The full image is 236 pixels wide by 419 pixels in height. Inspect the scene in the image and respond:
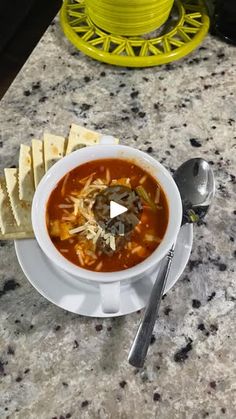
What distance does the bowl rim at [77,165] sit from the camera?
803 mm

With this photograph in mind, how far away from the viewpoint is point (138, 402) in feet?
2.68

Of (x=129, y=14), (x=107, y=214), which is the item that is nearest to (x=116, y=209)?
(x=107, y=214)

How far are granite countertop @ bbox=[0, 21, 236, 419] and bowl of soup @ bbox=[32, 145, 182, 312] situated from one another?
4.8 inches

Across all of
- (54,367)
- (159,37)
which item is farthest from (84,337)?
(159,37)

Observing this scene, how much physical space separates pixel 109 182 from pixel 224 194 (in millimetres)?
253

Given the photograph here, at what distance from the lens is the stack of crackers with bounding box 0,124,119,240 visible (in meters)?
0.92

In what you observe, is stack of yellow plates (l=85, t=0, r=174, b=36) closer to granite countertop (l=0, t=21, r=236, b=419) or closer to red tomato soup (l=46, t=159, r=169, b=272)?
granite countertop (l=0, t=21, r=236, b=419)

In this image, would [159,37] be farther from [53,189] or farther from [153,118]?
[53,189]

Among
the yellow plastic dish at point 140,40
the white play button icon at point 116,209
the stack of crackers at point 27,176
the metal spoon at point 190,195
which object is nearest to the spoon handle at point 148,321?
the metal spoon at point 190,195

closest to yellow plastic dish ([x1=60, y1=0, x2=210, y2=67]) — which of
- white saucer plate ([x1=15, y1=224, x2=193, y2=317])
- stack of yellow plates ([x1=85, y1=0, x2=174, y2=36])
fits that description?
stack of yellow plates ([x1=85, y1=0, x2=174, y2=36])

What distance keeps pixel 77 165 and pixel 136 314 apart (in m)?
0.28

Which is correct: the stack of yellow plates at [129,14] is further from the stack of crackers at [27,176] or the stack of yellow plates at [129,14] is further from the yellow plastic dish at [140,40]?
the stack of crackers at [27,176]

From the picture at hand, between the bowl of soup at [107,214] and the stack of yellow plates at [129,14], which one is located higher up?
the stack of yellow plates at [129,14]

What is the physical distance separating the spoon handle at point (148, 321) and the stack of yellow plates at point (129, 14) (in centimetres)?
57
